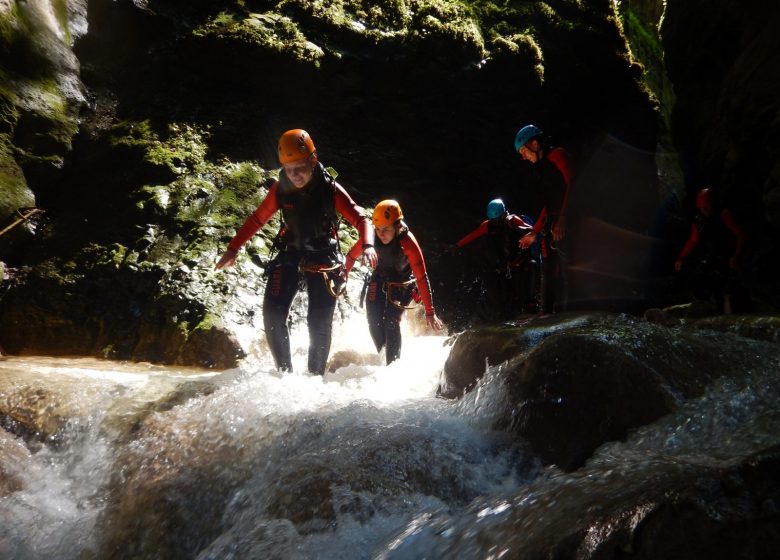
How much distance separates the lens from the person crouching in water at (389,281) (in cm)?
632

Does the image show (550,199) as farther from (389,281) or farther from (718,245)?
(718,245)

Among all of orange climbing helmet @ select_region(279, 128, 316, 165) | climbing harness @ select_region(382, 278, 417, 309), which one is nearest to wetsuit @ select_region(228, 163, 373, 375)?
→ orange climbing helmet @ select_region(279, 128, 316, 165)

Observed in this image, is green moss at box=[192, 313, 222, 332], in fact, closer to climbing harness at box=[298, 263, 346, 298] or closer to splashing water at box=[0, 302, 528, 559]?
splashing water at box=[0, 302, 528, 559]

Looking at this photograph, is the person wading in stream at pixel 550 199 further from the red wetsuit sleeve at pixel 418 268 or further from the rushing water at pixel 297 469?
the rushing water at pixel 297 469

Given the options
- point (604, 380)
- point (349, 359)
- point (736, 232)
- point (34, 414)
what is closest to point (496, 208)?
point (736, 232)

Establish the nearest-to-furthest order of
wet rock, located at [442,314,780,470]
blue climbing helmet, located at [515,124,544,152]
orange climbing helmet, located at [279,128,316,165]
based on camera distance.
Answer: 1. wet rock, located at [442,314,780,470]
2. orange climbing helmet, located at [279,128,316,165]
3. blue climbing helmet, located at [515,124,544,152]

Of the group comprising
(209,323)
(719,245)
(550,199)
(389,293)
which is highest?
(550,199)

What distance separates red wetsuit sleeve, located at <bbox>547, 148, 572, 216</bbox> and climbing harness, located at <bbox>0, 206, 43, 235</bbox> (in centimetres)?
707

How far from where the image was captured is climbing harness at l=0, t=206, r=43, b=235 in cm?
688

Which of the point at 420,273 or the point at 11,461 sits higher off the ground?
the point at 420,273

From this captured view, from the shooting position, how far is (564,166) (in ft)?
21.2

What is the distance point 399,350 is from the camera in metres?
6.45

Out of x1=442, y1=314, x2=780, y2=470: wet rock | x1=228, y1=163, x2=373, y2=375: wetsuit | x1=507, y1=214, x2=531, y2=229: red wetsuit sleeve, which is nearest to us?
x1=442, y1=314, x2=780, y2=470: wet rock

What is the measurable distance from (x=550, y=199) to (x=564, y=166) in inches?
21.5
